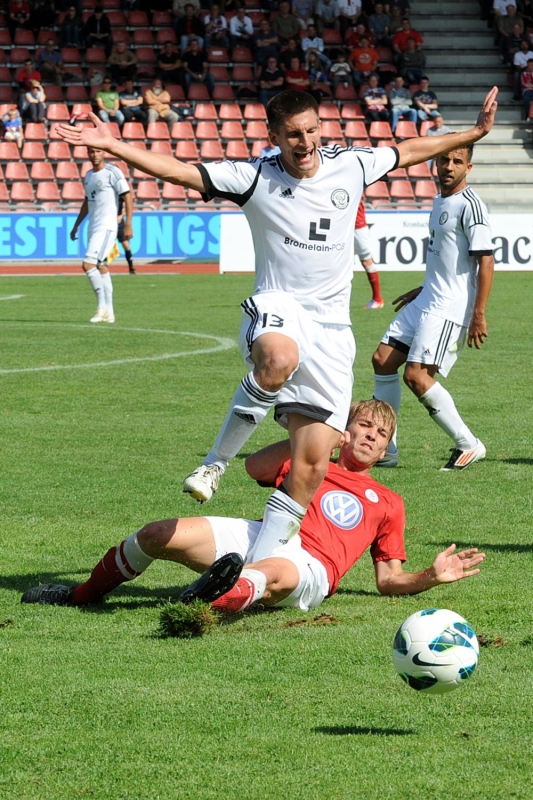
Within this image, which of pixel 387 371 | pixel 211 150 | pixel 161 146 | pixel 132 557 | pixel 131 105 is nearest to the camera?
pixel 132 557

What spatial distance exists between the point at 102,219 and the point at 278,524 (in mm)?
12101

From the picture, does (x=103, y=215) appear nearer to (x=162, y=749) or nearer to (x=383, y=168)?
(x=383, y=168)

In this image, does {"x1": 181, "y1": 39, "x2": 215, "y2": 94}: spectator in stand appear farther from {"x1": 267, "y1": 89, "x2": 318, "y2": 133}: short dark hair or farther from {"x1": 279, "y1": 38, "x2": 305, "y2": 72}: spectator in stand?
{"x1": 267, "y1": 89, "x2": 318, "y2": 133}: short dark hair

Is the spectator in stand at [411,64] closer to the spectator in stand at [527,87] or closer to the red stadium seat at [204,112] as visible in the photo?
the spectator in stand at [527,87]

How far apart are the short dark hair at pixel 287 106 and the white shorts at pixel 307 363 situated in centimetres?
71

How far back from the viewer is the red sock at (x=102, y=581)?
4.64 metres

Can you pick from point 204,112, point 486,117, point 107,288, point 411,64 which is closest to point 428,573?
point 486,117

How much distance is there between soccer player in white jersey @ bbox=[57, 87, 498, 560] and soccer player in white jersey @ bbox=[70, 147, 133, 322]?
11068 millimetres

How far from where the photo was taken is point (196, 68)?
3148cm

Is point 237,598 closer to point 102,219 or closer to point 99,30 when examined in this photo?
point 102,219

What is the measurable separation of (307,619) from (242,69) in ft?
96.8

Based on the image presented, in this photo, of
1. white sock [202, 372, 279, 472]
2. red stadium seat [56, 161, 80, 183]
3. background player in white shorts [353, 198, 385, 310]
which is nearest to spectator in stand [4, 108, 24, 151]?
red stadium seat [56, 161, 80, 183]

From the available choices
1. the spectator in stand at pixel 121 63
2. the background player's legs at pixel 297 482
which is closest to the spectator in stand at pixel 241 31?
the spectator in stand at pixel 121 63

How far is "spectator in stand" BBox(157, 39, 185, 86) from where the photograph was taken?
31.1 meters
